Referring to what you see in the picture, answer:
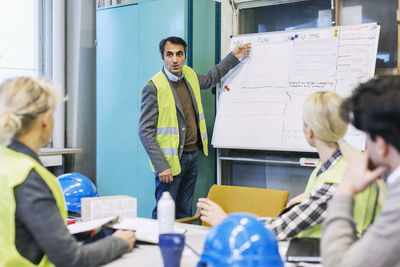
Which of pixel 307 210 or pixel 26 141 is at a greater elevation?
pixel 26 141

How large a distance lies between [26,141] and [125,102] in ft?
9.35

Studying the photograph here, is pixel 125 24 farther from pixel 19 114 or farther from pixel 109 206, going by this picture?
pixel 19 114

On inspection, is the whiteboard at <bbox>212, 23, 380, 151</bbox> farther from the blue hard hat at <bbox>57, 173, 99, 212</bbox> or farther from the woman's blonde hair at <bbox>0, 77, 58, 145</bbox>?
the woman's blonde hair at <bbox>0, 77, 58, 145</bbox>

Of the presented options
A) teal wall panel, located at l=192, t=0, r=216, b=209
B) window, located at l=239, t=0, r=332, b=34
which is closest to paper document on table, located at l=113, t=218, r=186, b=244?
teal wall panel, located at l=192, t=0, r=216, b=209

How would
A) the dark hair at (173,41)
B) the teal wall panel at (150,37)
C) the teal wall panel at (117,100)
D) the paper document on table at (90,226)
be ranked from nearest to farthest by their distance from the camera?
the paper document on table at (90,226), the dark hair at (173,41), the teal wall panel at (150,37), the teal wall panel at (117,100)

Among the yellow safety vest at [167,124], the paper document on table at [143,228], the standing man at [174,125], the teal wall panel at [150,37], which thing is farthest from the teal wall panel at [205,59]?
the paper document on table at [143,228]

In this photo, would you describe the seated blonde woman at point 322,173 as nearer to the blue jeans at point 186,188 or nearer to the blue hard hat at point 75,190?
the blue hard hat at point 75,190

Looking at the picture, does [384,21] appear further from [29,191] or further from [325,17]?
[29,191]

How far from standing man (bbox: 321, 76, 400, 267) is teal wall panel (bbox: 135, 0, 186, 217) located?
2796 mm

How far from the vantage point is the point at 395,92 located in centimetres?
102

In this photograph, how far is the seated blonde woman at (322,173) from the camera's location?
166 centimetres

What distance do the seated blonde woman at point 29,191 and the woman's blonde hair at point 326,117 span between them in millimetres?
918

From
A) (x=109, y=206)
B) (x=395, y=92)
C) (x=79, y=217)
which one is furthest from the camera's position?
(x=79, y=217)

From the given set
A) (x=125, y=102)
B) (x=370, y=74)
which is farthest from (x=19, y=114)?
(x=125, y=102)
